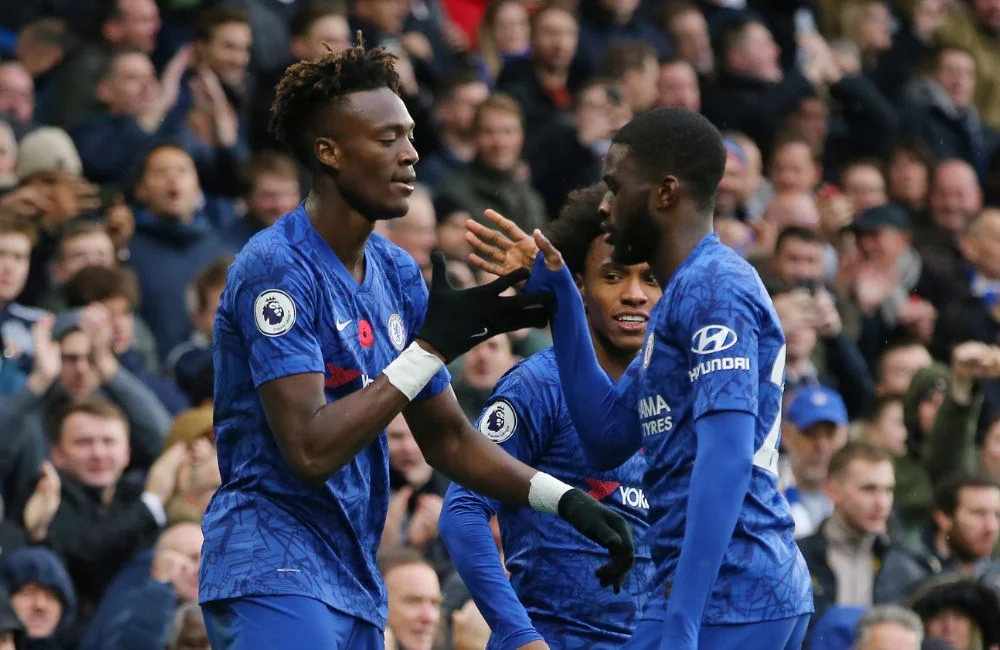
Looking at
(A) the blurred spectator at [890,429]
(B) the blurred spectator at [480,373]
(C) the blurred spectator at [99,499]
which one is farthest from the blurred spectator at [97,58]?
(A) the blurred spectator at [890,429]

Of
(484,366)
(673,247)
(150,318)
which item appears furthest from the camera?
(150,318)

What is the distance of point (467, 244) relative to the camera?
11.5 metres

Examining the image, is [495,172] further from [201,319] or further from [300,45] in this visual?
[201,319]

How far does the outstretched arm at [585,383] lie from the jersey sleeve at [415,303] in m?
0.32

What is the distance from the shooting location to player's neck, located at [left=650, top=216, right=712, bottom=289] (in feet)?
17.4

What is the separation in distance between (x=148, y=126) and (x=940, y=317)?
17.0 feet

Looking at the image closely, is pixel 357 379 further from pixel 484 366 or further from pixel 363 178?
pixel 484 366

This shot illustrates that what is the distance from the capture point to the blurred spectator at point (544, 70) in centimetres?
1330

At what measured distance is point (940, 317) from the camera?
13.2m

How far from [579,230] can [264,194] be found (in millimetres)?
4970

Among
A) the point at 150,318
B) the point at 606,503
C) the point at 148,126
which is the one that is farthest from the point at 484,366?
the point at 606,503

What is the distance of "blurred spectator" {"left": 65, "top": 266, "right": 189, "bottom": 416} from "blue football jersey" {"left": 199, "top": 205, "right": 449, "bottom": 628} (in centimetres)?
442

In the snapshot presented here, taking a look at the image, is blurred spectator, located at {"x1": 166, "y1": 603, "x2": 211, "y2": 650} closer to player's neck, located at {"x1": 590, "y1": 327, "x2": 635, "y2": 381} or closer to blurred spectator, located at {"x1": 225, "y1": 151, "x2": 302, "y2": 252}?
player's neck, located at {"x1": 590, "y1": 327, "x2": 635, "y2": 381}

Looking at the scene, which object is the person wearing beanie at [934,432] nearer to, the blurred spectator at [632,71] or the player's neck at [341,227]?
the blurred spectator at [632,71]
